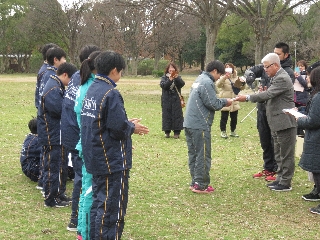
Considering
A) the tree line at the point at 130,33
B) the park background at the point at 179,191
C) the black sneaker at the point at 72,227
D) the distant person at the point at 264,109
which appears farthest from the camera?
the tree line at the point at 130,33

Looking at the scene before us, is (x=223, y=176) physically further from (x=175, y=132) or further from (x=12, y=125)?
(x=12, y=125)

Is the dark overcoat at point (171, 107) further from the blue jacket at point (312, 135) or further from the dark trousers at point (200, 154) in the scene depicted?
the blue jacket at point (312, 135)

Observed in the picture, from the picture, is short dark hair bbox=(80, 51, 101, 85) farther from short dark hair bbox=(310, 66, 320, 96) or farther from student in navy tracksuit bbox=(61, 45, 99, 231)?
short dark hair bbox=(310, 66, 320, 96)

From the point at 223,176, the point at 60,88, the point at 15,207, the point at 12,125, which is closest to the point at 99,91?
the point at 60,88

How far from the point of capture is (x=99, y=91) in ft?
14.0

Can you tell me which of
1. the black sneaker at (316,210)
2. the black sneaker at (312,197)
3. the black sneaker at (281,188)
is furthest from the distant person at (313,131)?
the black sneaker at (281,188)

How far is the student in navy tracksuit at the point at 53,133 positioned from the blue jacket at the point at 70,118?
0.56 metres

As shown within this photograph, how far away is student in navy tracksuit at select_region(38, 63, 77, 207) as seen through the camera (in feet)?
19.2

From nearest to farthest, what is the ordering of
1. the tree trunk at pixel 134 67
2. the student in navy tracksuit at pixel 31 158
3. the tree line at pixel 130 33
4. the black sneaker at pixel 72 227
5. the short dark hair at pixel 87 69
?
the short dark hair at pixel 87 69, the black sneaker at pixel 72 227, the student in navy tracksuit at pixel 31 158, the tree line at pixel 130 33, the tree trunk at pixel 134 67

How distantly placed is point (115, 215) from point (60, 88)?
2.09 meters

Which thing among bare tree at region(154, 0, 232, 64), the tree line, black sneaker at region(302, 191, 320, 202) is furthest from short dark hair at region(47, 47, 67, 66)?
the tree line

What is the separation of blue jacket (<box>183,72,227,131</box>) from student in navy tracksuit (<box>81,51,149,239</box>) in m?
2.29

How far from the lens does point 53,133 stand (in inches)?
235

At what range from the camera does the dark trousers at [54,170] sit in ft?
19.8
